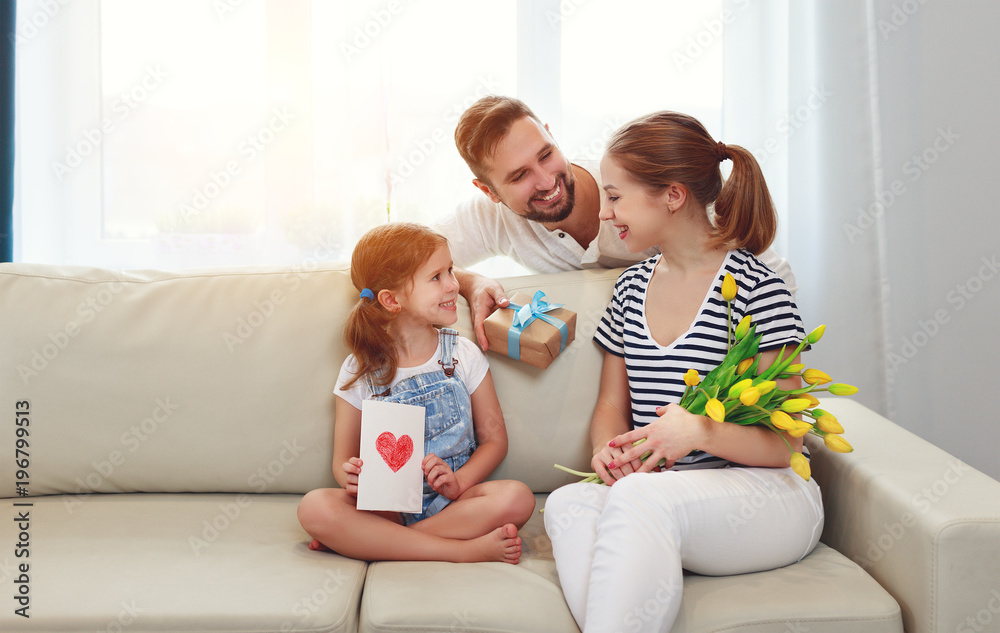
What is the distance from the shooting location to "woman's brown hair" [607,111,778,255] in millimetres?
1424

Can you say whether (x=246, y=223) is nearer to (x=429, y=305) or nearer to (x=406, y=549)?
(x=429, y=305)

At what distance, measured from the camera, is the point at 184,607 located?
1.18 metres

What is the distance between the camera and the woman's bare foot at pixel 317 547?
1404 millimetres

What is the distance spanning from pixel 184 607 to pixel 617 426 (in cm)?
85

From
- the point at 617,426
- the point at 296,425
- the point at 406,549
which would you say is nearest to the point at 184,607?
the point at 406,549

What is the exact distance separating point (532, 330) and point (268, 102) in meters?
1.29

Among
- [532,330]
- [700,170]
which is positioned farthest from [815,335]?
[532,330]

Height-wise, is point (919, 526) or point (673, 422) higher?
point (673, 422)

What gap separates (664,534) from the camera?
1155 millimetres

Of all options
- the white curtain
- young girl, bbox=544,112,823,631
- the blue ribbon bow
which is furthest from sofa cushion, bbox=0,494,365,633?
the white curtain

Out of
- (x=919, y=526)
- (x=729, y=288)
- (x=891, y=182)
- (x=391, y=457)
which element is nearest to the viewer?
(x=919, y=526)

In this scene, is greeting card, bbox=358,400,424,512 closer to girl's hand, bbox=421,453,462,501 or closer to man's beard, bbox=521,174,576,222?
girl's hand, bbox=421,453,462,501

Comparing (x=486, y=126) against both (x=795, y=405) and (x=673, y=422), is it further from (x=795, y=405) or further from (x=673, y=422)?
(x=795, y=405)

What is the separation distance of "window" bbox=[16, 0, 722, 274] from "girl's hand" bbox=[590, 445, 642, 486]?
123 cm
